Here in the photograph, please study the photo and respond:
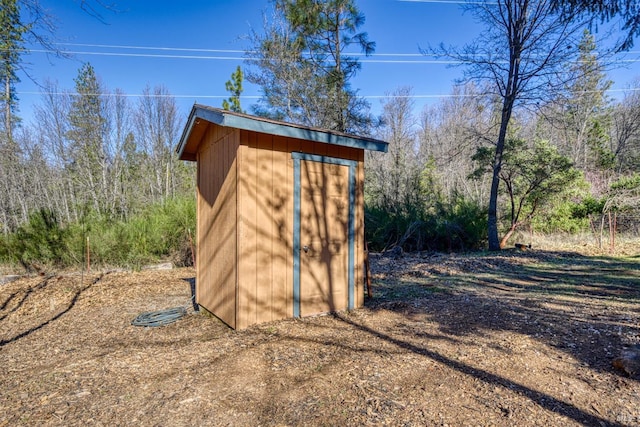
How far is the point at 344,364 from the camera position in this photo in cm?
283

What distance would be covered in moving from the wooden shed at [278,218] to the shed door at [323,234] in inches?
0.5

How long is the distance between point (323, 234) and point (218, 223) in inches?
51.7

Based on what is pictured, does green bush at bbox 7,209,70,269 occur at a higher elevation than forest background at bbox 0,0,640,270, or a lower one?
lower

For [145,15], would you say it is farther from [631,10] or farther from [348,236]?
[631,10]

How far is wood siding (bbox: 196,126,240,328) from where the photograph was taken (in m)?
3.81

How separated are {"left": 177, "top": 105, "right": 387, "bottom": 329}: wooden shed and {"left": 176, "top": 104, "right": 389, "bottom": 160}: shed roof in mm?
11

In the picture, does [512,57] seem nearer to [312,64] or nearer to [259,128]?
[312,64]

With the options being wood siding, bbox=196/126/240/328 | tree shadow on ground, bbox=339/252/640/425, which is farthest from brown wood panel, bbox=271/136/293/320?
tree shadow on ground, bbox=339/252/640/425

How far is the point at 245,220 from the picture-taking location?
366cm

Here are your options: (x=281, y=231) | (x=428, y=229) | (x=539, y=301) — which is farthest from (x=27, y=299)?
(x=428, y=229)

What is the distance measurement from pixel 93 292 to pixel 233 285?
3.90 meters

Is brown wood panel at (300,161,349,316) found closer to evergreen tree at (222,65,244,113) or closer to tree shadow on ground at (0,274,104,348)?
tree shadow on ground at (0,274,104,348)

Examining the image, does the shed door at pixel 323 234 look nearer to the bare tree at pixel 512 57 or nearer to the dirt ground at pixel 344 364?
the dirt ground at pixel 344 364

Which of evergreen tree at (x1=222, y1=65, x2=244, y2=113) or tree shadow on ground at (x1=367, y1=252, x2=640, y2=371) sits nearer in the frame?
tree shadow on ground at (x1=367, y1=252, x2=640, y2=371)
